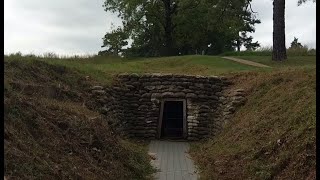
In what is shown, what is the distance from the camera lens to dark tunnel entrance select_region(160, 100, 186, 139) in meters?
17.5

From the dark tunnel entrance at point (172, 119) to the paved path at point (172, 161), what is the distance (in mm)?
1786

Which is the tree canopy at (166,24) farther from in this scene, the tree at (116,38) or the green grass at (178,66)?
the green grass at (178,66)

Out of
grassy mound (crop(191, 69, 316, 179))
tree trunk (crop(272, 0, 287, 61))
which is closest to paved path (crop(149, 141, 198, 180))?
grassy mound (crop(191, 69, 316, 179))

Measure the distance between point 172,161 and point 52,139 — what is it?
15.9ft

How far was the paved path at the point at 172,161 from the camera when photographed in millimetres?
10694

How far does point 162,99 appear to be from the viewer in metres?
16.4

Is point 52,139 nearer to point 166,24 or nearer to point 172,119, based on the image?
point 172,119

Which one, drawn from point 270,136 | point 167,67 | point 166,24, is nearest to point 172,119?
point 167,67

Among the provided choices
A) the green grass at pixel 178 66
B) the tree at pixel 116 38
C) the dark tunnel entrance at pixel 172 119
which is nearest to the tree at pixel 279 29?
the green grass at pixel 178 66

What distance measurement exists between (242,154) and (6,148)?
5595 mm

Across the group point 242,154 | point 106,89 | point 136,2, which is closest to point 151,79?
point 106,89

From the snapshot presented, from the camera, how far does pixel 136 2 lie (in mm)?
35469

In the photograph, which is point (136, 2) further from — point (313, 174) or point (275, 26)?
point (313, 174)

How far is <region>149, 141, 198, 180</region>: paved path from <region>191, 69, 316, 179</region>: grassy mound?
11.3 inches
